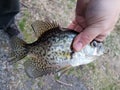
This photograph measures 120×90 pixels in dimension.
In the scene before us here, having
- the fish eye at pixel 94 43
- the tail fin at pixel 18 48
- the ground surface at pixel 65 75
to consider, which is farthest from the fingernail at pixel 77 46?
the ground surface at pixel 65 75

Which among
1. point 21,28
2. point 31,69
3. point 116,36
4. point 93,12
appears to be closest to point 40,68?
point 31,69

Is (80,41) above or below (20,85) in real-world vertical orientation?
above

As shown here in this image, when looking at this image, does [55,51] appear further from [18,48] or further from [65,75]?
[65,75]

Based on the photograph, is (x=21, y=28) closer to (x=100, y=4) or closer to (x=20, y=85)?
(x=20, y=85)

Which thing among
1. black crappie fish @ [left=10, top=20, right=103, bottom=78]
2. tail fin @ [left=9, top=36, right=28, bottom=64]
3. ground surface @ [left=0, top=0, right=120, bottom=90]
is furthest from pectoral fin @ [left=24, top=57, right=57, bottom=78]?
ground surface @ [left=0, top=0, right=120, bottom=90]

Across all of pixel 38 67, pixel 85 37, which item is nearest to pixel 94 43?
pixel 85 37
